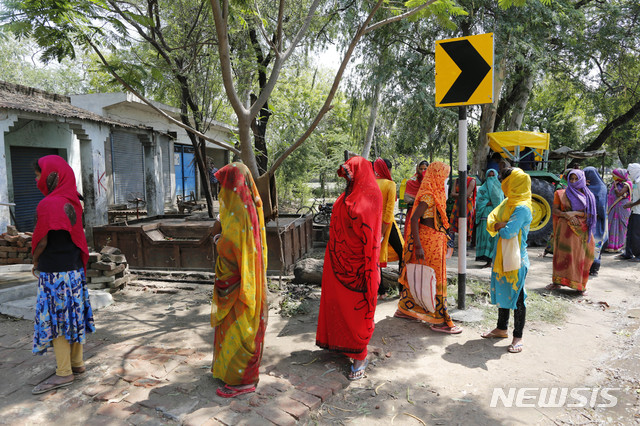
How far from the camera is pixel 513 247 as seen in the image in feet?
12.4

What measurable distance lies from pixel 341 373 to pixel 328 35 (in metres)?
9.86

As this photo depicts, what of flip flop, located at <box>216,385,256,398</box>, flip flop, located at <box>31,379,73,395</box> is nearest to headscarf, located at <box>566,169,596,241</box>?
flip flop, located at <box>216,385,256,398</box>

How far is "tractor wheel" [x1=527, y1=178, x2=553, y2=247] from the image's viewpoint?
29.7 ft

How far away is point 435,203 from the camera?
4262mm

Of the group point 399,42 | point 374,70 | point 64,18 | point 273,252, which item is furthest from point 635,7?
point 64,18

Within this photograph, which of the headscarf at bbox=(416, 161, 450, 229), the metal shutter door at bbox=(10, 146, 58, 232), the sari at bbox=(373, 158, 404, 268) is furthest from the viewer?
the metal shutter door at bbox=(10, 146, 58, 232)

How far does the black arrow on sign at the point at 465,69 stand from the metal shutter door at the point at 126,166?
11459 mm

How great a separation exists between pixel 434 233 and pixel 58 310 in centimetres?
345

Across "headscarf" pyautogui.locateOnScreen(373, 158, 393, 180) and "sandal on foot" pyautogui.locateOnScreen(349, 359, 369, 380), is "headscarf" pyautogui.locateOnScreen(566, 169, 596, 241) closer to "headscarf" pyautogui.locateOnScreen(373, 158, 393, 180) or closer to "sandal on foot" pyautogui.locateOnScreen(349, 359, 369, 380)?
"headscarf" pyautogui.locateOnScreen(373, 158, 393, 180)

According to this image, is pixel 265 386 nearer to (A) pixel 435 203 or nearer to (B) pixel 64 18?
(A) pixel 435 203

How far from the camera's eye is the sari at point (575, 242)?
213 inches

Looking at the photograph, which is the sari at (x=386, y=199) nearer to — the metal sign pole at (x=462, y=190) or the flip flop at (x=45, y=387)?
the metal sign pole at (x=462, y=190)

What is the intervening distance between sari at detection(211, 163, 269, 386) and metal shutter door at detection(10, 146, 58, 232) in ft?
29.5

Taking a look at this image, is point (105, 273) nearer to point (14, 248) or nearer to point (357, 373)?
point (14, 248)
